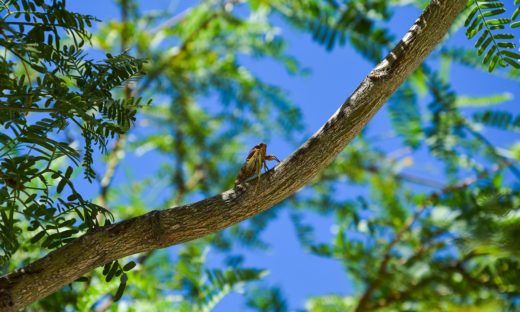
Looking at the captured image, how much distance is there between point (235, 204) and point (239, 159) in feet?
5.62

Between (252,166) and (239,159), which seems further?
(239,159)

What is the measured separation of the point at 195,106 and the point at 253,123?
35 centimetres

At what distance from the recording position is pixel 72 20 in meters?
0.84

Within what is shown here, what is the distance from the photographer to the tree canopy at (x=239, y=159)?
0.82 meters

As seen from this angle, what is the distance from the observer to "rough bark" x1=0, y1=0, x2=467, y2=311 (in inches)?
32.1

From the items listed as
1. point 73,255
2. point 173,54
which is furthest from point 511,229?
point 173,54

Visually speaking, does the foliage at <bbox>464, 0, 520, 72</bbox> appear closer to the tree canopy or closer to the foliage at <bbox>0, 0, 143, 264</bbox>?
the tree canopy

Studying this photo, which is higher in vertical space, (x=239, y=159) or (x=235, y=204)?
(x=239, y=159)

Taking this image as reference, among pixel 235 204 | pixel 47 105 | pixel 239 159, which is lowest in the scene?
pixel 235 204

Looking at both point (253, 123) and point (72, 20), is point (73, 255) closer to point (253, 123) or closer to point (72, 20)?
point (72, 20)

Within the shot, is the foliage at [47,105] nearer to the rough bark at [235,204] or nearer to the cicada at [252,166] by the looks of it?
the rough bark at [235,204]

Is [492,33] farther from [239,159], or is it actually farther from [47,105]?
[239,159]

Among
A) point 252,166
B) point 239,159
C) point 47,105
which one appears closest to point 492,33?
point 252,166

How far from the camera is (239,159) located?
2539 mm
